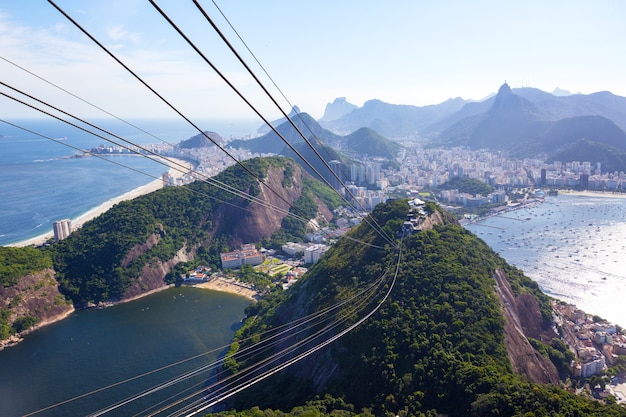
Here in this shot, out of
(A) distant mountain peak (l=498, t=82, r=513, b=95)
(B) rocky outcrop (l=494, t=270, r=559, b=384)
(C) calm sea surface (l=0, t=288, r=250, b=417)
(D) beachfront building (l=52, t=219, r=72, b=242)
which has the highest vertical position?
(A) distant mountain peak (l=498, t=82, r=513, b=95)

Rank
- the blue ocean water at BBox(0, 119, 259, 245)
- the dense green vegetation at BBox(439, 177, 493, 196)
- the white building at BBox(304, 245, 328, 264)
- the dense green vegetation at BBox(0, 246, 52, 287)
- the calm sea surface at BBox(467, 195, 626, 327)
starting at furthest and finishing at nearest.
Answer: the dense green vegetation at BBox(439, 177, 493, 196)
the blue ocean water at BBox(0, 119, 259, 245)
the white building at BBox(304, 245, 328, 264)
the calm sea surface at BBox(467, 195, 626, 327)
the dense green vegetation at BBox(0, 246, 52, 287)

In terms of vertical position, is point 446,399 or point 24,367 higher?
point 446,399

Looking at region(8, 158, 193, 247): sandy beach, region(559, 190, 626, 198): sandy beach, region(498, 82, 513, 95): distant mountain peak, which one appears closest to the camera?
region(8, 158, 193, 247): sandy beach

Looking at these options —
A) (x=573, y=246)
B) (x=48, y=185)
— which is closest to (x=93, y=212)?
(x=48, y=185)

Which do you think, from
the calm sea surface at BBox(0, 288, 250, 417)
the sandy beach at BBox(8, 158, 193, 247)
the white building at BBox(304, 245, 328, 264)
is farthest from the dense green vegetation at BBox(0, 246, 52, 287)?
the white building at BBox(304, 245, 328, 264)

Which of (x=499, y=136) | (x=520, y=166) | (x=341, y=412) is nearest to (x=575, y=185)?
(x=520, y=166)

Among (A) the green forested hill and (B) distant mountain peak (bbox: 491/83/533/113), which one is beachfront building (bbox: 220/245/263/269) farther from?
(B) distant mountain peak (bbox: 491/83/533/113)

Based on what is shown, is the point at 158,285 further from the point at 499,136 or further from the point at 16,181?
the point at 499,136
